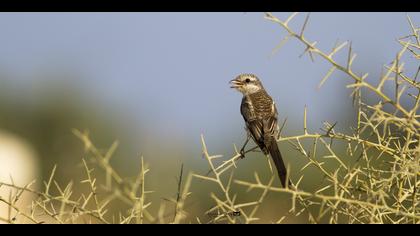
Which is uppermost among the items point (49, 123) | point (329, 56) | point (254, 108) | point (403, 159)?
point (329, 56)

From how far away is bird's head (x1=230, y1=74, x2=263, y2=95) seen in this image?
8578mm

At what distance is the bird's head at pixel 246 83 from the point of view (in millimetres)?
8578

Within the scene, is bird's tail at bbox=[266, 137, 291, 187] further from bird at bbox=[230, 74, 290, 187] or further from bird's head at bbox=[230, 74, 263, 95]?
bird's head at bbox=[230, 74, 263, 95]

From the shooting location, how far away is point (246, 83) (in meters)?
8.63

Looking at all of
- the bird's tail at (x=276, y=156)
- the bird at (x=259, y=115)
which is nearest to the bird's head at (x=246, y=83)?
the bird at (x=259, y=115)

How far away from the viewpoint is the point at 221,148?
69.2 ft

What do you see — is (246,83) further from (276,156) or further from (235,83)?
(276,156)

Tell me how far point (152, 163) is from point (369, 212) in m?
21.9

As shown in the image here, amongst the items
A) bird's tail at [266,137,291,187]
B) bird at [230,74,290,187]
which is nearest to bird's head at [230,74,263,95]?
bird at [230,74,290,187]

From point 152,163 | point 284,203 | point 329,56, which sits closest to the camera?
point 329,56

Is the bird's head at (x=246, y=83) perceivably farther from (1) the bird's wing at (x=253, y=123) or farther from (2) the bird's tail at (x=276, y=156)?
(2) the bird's tail at (x=276, y=156)

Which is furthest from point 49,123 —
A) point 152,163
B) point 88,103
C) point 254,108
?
point 254,108

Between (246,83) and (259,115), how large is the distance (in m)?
1.06
